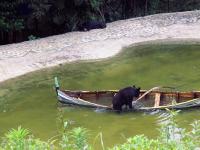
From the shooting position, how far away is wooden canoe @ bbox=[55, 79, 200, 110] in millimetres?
13584

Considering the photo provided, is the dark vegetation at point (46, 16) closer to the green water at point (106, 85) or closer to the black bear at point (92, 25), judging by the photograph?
the black bear at point (92, 25)

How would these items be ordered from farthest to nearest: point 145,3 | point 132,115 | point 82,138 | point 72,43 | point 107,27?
point 145,3 → point 107,27 → point 72,43 → point 132,115 → point 82,138

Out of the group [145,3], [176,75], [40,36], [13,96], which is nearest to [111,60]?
[176,75]

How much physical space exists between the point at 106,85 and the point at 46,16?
9207mm

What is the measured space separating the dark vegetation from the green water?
175 inches

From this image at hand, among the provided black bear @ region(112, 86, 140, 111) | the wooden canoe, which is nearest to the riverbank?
the wooden canoe

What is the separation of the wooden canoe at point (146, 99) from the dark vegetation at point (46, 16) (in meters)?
9.74

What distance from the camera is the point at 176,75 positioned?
17453mm

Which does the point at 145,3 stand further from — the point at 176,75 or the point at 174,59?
the point at 176,75

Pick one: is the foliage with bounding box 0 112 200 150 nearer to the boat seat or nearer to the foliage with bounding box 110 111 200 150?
the foliage with bounding box 110 111 200 150

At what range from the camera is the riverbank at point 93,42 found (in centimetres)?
2027

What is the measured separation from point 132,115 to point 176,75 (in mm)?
4295

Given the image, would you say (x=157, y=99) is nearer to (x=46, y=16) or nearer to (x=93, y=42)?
(x=93, y=42)

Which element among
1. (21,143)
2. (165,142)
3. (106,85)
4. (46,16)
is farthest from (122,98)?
(46,16)
